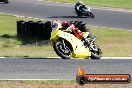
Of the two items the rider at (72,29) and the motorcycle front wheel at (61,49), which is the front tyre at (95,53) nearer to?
the rider at (72,29)

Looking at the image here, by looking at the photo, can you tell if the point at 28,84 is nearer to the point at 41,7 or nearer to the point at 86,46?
the point at 86,46

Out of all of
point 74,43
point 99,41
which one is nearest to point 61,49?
point 74,43

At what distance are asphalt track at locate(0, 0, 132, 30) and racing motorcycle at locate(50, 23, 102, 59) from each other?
16.5 meters

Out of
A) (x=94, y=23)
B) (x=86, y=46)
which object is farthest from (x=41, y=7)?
(x=86, y=46)

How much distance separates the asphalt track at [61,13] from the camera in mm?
33844

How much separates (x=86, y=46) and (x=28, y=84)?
5474 mm

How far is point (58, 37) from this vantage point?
15.2m

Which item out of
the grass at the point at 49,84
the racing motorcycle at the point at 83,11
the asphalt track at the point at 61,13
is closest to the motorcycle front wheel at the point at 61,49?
the grass at the point at 49,84

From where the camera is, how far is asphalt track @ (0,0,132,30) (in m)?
33.8

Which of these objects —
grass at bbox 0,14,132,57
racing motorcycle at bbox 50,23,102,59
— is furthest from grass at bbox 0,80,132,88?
grass at bbox 0,14,132,57

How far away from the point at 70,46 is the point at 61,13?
23288 mm

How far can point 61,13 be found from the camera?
126 feet

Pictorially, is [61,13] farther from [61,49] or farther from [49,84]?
[49,84]

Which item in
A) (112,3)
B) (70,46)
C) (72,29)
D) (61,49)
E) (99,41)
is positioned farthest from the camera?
(112,3)
